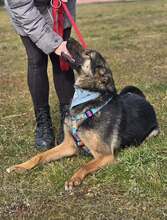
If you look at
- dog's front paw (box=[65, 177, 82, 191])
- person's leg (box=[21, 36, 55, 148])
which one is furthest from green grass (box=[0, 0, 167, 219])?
person's leg (box=[21, 36, 55, 148])

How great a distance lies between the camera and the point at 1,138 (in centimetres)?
641

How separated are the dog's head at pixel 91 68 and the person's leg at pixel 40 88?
56 centimetres

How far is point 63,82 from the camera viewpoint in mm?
6086

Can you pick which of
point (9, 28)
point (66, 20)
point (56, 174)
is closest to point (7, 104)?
point (66, 20)

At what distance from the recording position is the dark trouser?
585cm

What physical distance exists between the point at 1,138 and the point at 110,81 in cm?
168

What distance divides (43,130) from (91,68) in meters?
1.08

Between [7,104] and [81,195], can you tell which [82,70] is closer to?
[81,195]

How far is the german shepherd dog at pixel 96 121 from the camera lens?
17.4 ft

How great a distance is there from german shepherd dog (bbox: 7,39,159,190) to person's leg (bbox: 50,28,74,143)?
0.52 m

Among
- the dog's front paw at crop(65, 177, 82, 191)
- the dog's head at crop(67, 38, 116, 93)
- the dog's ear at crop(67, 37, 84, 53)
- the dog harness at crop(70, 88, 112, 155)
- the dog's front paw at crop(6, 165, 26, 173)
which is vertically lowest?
the dog's front paw at crop(6, 165, 26, 173)

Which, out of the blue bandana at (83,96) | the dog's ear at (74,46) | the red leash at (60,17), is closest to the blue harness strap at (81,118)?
the blue bandana at (83,96)

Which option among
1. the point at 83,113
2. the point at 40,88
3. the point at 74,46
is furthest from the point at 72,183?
the point at 40,88

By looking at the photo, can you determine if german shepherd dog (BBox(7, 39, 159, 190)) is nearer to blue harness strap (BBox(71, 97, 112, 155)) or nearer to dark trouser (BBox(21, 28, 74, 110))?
blue harness strap (BBox(71, 97, 112, 155))
